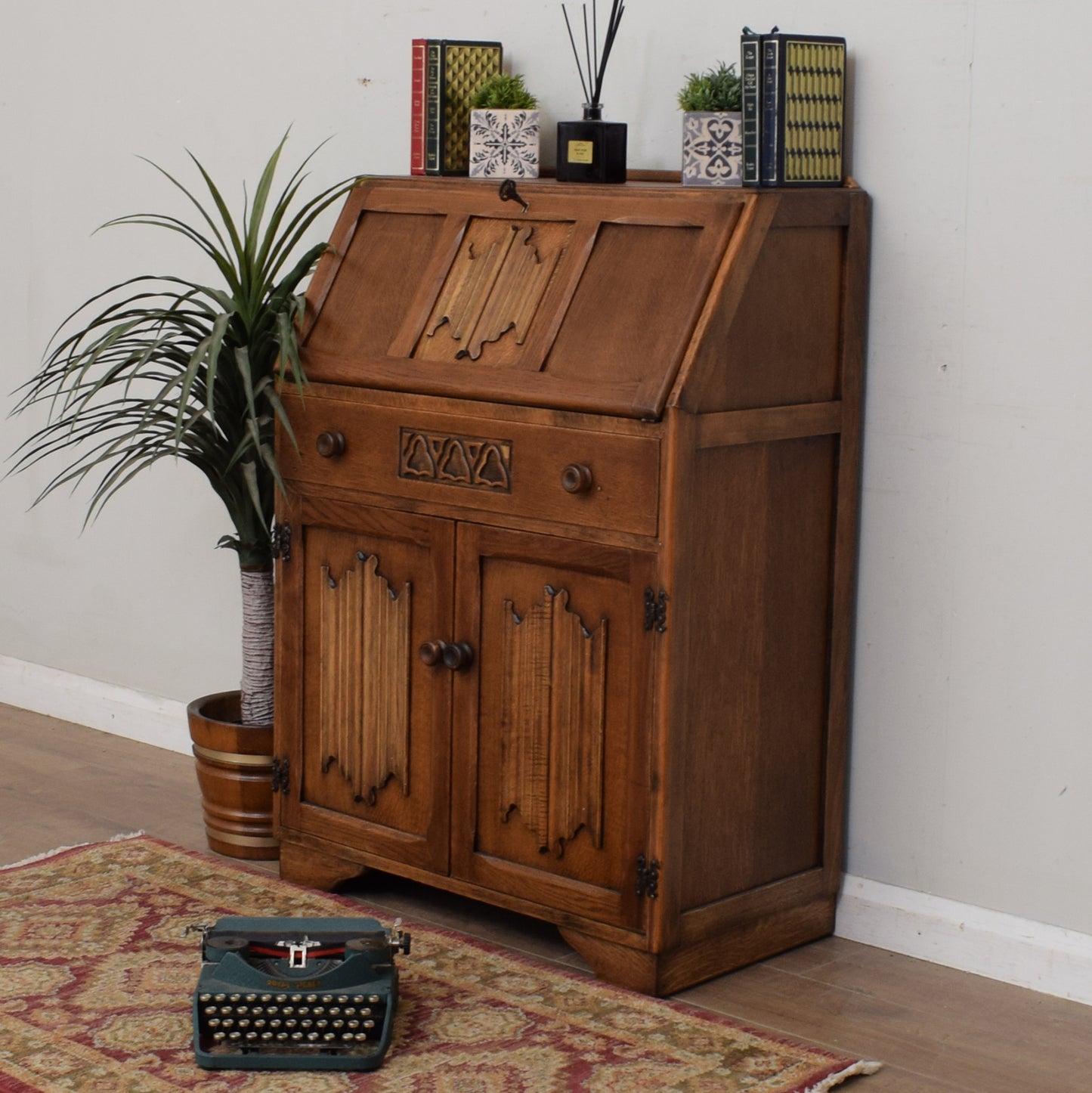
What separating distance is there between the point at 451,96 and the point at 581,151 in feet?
1.27

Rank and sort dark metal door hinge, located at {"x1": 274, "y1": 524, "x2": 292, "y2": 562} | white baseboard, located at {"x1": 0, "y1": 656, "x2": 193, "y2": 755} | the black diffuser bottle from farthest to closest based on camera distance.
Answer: white baseboard, located at {"x1": 0, "y1": 656, "x2": 193, "y2": 755} → dark metal door hinge, located at {"x1": 274, "y1": 524, "x2": 292, "y2": 562} → the black diffuser bottle

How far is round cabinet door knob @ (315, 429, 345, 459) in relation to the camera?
3244mm

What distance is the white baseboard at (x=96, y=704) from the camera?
4.43m

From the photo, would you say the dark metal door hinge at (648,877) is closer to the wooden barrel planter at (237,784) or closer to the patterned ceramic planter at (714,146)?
the wooden barrel planter at (237,784)

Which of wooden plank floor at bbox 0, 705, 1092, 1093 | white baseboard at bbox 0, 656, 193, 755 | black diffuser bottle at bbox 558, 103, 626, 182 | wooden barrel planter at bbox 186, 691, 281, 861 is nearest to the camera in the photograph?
wooden plank floor at bbox 0, 705, 1092, 1093

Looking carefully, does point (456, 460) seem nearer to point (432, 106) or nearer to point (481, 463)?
point (481, 463)

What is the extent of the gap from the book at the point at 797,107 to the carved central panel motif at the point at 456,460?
63 cm

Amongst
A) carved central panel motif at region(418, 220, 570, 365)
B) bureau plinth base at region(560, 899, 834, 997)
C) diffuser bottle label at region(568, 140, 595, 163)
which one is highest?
diffuser bottle label at region(568, 140, 595, 163)

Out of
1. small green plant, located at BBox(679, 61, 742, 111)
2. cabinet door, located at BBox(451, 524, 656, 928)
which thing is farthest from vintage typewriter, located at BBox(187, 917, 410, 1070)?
small green plant, located at BBox(679, 61, 742, 111)

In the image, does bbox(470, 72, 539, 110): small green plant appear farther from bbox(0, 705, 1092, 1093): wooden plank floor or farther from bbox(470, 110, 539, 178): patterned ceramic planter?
bbox(0, 705, 1092, 1093): wooden plank floor

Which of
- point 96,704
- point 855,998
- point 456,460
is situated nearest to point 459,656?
point 456,460

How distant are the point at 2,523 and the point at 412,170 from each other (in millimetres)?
1979

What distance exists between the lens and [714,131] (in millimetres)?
→ 3039

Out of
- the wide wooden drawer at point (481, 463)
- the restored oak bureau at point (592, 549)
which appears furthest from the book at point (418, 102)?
the wide wooden drawer at point (481, 463)
